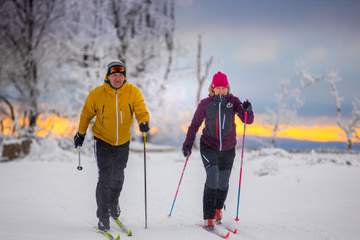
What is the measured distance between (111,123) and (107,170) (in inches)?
23.3

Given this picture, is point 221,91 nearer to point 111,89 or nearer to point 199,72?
point 111,89

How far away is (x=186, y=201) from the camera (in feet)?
26.9

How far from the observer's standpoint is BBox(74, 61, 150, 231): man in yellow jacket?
17.8 ft

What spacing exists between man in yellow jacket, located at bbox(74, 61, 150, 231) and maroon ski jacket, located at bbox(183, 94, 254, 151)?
0.83 metres

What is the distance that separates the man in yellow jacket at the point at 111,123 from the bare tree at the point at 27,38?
15.4 m

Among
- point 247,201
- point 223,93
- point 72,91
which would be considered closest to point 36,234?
point 223,93

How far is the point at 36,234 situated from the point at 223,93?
2866mm

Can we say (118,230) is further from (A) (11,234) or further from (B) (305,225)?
(B) (305,225)

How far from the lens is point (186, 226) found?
19.5 ft

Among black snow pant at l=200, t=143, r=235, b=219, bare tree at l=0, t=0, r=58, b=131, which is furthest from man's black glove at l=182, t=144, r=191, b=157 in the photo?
bare tree at l=0, t=0, r=58, b=131

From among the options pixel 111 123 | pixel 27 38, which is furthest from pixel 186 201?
pixel 27 38

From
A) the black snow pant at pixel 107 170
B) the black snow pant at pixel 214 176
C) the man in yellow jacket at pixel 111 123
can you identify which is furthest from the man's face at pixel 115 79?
the black snow pant at pixel 214 176

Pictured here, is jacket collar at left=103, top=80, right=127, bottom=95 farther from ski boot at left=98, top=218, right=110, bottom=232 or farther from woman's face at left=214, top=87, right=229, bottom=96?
ski boot at left=98, top=218, right=110, bottom=232

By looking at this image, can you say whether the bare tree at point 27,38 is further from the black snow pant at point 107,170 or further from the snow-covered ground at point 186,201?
the black snow pant at point 107,170
